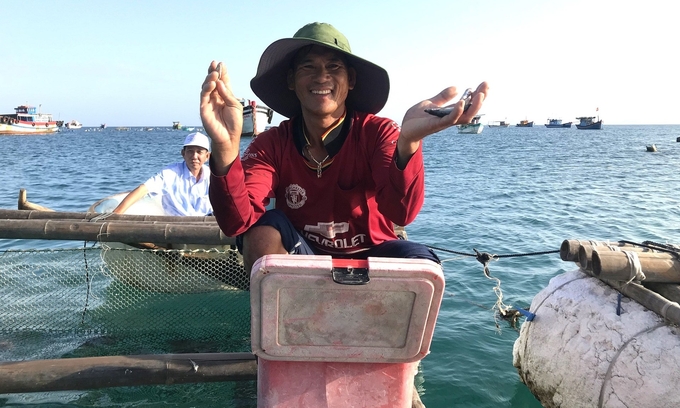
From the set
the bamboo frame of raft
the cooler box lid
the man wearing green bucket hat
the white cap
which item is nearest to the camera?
the cooler box lid

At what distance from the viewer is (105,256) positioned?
421 cm

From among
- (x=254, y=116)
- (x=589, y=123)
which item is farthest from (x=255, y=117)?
(x=589, y=123)

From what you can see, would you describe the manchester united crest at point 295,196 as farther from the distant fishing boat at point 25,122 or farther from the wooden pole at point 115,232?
the distant fishing boat at point 25,122

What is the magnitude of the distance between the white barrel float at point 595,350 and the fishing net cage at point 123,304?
246 cm

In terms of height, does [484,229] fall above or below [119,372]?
below

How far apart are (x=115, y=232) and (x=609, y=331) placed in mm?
3538

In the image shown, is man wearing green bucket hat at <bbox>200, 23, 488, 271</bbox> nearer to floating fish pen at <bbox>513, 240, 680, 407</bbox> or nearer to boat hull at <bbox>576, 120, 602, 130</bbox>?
floating fish pen at <bbox>513, 240, 680, 407</bbox>

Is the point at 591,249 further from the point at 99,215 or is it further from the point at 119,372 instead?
the point at 99,215

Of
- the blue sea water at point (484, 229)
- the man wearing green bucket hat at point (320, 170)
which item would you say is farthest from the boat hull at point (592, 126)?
the man wearing green bucket hat at point (320, 170)

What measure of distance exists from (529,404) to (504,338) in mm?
1272

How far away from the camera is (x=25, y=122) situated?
70.8 metres

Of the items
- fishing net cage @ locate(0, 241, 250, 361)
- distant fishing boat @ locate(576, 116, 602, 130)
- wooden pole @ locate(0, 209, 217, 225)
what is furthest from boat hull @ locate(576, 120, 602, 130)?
wooden pole @ locate(0, 209, 217, 225)

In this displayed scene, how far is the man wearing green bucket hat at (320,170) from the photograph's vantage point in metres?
2.38

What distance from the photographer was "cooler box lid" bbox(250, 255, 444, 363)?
6.42 ft
